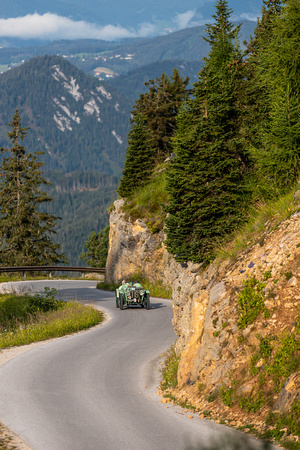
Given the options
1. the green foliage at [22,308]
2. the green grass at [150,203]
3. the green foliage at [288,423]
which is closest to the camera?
the green foliage at [288,423]

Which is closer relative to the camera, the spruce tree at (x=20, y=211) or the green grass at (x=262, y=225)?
the green grass at (x=262, y=225)

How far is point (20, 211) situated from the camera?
59656 millimetres

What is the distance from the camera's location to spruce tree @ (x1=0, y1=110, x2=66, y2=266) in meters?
60.0

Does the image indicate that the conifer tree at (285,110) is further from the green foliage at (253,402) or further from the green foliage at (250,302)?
the green foliage at (253,402)

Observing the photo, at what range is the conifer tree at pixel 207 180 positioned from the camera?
14.1 meters

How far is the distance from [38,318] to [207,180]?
11836 mm

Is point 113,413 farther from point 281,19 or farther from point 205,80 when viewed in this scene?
point 281,19

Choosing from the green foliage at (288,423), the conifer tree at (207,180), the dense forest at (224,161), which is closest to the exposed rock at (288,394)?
the green foliage at (288,423)

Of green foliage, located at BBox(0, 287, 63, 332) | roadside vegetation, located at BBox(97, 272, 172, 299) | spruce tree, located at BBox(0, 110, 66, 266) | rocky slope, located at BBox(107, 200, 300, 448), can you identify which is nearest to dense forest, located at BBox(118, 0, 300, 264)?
rocky slope, located at BBox(107, 200, 300, 448)

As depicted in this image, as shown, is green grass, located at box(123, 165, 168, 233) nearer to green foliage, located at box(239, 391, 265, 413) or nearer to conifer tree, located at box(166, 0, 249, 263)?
conifer tree, located at box(166, 0, 249, 263)

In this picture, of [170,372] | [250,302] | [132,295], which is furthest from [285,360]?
[132,295]

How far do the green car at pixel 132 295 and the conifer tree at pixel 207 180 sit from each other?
10564 mm

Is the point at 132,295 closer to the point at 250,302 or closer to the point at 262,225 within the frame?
the point at 262,225

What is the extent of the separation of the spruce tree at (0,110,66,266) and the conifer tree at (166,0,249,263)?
151ft
